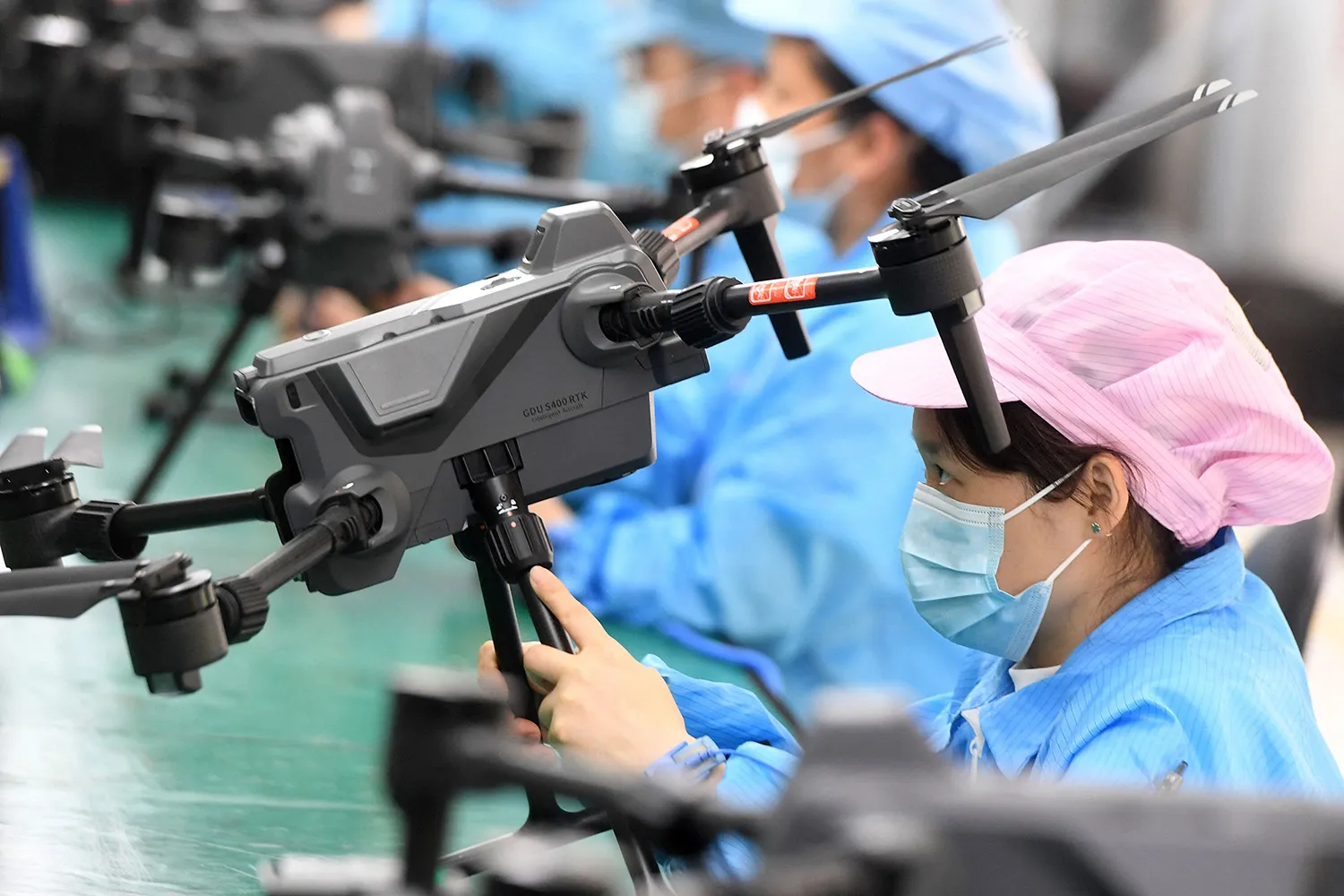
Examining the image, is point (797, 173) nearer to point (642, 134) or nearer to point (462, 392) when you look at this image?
point (462, 392)

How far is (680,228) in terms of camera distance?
2.49ft

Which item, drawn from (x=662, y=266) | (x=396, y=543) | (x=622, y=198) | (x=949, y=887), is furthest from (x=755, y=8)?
(x=949, y=887)

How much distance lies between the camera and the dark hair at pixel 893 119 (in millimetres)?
1588

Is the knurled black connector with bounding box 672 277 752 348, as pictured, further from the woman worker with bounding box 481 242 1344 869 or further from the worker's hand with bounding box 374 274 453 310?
the worker's hand with bounding box 374 274 453 310

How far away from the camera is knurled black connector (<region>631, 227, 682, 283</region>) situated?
0.73 m

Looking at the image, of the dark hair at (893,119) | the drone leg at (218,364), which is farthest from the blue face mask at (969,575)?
the drone leg at (218,364)

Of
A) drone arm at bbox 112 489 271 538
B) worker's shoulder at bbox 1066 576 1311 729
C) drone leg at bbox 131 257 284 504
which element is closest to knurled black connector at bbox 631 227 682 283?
drone arm at bbox 112 489 271 538

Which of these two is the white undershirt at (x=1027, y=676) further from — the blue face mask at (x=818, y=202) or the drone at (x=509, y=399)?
the blue face mask at (x=818, y=202)

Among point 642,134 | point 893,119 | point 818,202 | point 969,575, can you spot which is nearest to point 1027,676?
point 969,575

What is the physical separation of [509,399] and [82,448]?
0.73 ft

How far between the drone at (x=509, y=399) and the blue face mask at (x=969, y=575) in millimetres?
233

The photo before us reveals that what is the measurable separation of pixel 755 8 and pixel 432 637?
0.79 meters

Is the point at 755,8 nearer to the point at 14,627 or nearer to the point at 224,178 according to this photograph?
the point at 224,178

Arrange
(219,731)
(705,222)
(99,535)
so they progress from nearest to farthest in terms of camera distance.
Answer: (99,535) → (705,222) → (219,731)
